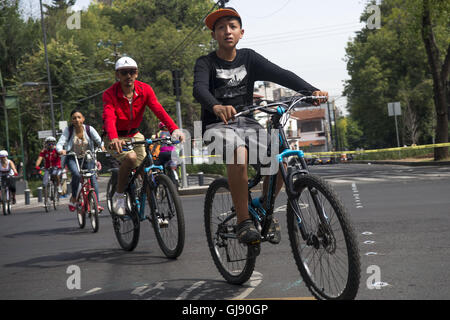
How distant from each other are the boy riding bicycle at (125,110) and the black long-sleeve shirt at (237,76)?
5.94 ft

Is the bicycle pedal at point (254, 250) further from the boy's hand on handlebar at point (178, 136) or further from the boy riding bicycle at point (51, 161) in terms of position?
the boy riding bicycle at point (51, 161)

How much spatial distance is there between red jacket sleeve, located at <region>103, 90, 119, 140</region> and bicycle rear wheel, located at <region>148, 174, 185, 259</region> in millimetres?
643

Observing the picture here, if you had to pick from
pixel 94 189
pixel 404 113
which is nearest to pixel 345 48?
pixel 404 113

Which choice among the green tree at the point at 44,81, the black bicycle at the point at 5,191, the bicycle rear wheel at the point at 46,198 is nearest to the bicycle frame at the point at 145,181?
the bicycle rear wheel at the point at 46,198

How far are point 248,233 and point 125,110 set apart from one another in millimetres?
3011

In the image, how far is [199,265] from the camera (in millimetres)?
5434

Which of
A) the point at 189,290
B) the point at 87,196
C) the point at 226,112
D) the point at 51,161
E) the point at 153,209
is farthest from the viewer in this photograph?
the point at 51,161

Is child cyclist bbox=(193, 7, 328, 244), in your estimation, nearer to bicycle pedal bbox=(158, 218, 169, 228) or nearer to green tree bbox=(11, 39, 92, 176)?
bicycle pedal bbox=(158, 218, 169, 228)

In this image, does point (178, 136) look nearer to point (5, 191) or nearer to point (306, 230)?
point (306, 230)

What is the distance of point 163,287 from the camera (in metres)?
4.56

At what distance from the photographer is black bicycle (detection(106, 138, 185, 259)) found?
5.77m

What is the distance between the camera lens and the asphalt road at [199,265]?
423 centimetres

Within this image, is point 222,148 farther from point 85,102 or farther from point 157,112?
point 85,102

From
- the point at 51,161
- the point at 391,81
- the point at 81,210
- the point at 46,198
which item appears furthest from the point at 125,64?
the point at 391,81
